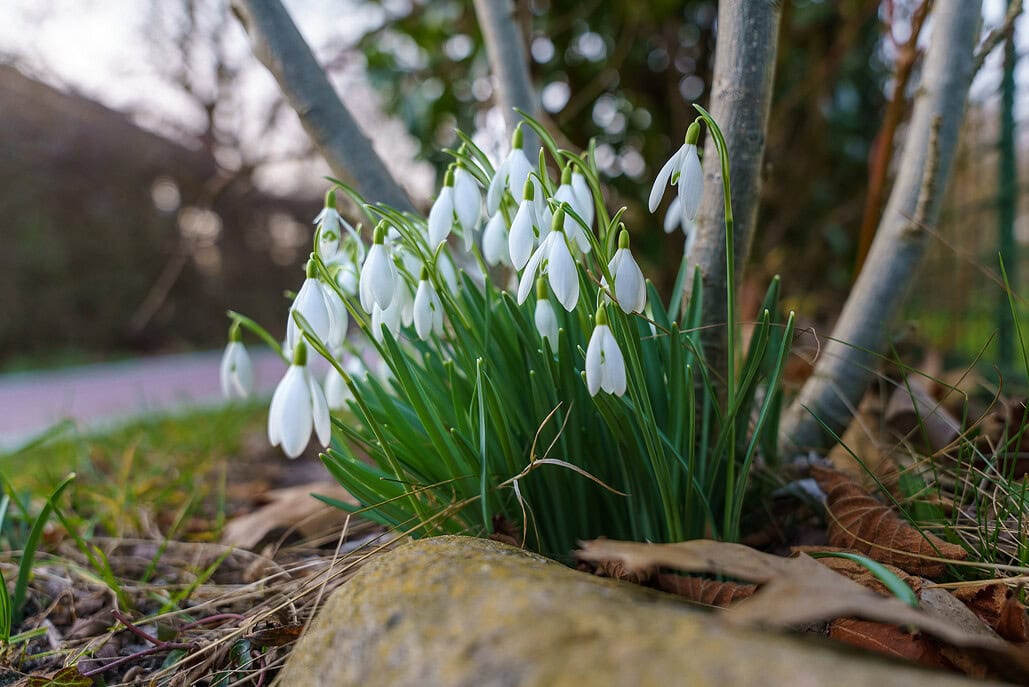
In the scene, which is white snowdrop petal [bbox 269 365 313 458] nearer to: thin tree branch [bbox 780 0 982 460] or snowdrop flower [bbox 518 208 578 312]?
snowdrop flower [bbox 518 208 578 312]

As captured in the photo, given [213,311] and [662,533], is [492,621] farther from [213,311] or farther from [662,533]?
[213,311]

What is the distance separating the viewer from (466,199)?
1108mm

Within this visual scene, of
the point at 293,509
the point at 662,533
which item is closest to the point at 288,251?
the point at 293,509

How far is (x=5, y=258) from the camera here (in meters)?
8.80

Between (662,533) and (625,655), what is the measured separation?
632mm

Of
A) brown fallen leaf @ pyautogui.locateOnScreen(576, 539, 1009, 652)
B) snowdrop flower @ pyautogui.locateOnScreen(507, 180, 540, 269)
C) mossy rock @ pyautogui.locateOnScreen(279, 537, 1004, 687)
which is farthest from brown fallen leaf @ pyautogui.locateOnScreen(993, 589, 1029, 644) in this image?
snowdrop flower @ pyautogui.locateOnScreen(507, 180, 540, 269)

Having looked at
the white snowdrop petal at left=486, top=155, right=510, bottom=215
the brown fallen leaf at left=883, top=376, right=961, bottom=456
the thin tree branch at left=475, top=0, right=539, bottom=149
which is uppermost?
the thin tree branch at left=475, top=0, right=539, bottom=149

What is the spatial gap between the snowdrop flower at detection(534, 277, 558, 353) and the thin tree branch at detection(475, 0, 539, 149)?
90cm

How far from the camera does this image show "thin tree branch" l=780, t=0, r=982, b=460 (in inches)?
54.8

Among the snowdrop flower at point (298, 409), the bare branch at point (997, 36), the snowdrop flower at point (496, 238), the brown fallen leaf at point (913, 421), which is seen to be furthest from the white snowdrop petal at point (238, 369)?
the bare branch at point (997, 36)

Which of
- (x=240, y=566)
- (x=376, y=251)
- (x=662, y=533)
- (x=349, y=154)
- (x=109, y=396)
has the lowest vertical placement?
(x=109, y=396)

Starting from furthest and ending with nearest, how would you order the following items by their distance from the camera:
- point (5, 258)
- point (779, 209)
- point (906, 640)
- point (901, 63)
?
1. point (5, 258)
2. point (779, 209)
3. point (901, 63)
4. point (906, 640)

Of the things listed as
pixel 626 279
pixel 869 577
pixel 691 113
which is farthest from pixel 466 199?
pixel 691 113

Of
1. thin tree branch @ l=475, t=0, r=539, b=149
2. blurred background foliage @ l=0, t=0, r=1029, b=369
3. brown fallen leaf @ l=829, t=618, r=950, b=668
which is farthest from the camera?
blurred background foliage @ l=0, t=0, r=1029, b=369
